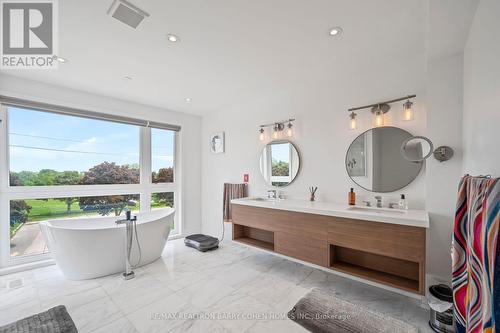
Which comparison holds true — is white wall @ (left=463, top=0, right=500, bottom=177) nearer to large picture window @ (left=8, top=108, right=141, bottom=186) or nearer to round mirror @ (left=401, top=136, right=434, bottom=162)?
Answer: round mirror @ (left=401, top=136, right=434, bottom=162)

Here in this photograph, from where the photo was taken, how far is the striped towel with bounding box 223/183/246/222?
3832mm

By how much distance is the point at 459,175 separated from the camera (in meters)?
1.92

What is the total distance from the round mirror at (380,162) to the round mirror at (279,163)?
78 centimetres

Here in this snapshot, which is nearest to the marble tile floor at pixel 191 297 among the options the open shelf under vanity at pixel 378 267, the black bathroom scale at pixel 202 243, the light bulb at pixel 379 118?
the open shelf under vanity at pixel 378 267

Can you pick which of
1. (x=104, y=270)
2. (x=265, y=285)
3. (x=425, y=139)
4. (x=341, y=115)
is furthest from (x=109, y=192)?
(x=425, y=139)

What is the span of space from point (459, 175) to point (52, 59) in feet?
14.2

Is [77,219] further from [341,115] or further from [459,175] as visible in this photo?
[459,175]

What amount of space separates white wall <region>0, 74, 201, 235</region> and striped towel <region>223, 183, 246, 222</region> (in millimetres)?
924

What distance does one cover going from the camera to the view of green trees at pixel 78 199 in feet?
9.70

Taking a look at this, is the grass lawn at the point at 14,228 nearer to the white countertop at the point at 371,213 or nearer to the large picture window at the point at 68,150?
the large picture window at the point at 68,150

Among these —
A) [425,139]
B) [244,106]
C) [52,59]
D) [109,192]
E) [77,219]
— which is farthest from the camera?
[244,106]

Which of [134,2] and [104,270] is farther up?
[134,2]

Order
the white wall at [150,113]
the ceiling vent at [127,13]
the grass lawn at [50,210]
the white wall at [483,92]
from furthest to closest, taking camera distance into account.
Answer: the grass lawn at [50,210] < the white wall at [150,113] < the ceiling vent at [127,13] < the white wall at [483,92]

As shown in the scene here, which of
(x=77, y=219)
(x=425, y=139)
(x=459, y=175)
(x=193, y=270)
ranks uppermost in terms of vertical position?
(x=425, y=139)
